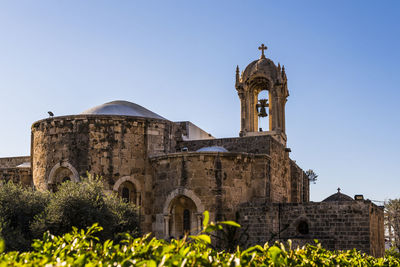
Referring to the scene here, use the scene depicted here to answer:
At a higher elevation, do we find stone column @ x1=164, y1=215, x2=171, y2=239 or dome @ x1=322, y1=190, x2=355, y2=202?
dome @ x1=322, y1=190, x2=355, y2=202

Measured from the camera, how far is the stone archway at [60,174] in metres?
19.8

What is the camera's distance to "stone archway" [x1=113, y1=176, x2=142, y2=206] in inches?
780

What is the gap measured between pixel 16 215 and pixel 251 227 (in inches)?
311

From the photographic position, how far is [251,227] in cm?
1838

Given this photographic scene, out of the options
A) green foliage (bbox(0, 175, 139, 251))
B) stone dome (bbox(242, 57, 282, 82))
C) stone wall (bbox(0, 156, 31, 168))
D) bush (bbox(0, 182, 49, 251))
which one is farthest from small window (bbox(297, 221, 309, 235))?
stone wall (bbox(0, 156, 31, 168))

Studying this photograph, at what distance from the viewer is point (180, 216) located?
19.4 metres

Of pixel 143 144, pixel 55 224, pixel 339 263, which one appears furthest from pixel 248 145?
pixel 339 263

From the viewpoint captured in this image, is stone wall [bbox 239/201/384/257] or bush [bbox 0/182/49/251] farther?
stone wall [bbox 239/201/384/257]

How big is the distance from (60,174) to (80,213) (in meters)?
4.91

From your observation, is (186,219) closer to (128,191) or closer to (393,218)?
(128,191)

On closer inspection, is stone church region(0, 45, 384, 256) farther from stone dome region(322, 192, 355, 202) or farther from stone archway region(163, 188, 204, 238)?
stone dome region(322, 192, 355, 202)

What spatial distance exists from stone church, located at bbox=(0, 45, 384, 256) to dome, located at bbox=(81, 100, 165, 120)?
49 mm

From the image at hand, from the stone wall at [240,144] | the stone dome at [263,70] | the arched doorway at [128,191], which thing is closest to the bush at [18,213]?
the arched doorway at [128,191]

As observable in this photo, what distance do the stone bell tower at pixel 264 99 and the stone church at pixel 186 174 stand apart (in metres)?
0.11
